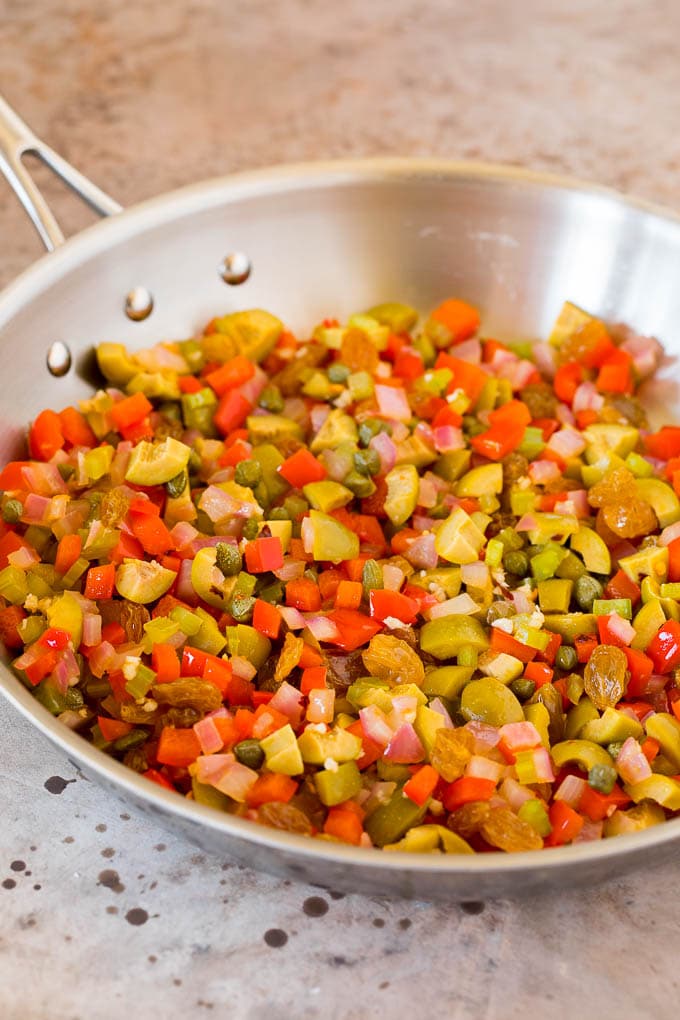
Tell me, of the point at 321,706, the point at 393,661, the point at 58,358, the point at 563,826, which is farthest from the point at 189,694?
the point at 58,358

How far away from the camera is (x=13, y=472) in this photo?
165 centimetres

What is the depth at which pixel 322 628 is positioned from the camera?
4.96 feet

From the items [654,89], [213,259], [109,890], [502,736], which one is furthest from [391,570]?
[654,89]

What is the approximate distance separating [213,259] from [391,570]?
0.72 m

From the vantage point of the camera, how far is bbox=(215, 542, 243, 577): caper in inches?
61.4

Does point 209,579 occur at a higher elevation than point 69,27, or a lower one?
lower

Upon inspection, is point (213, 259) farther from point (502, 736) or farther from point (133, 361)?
point (502, 736)

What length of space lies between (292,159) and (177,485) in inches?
48.1

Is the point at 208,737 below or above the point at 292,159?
below

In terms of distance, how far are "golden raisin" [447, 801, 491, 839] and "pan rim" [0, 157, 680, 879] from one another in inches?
7.4

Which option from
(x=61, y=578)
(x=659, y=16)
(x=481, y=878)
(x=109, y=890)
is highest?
(x=659, y=16)

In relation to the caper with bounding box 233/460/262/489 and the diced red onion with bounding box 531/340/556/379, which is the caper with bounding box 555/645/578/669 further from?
the diced red onion with bounding box 531/340/556/379

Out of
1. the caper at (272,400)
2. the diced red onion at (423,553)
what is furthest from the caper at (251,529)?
the caper at (272,400)

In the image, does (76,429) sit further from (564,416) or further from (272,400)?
(564,416)
